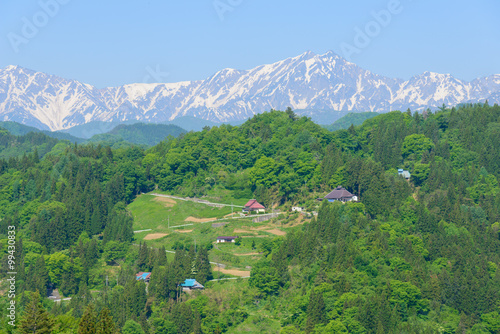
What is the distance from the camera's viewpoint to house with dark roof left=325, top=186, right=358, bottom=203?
115 meters

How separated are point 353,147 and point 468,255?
4387cm

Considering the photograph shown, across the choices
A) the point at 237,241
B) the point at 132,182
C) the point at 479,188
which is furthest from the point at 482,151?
the point at 132,182

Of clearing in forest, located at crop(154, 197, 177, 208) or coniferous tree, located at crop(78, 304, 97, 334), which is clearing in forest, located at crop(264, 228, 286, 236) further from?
coniferous tree, located at crop(78, 304, 97, 334)

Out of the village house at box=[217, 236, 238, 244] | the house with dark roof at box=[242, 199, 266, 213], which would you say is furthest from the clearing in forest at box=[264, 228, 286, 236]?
the house with dark roof at box=[242, 199, 266, 213]

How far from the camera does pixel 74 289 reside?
10231 cm

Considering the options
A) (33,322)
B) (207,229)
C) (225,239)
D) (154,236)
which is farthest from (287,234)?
(33,322)

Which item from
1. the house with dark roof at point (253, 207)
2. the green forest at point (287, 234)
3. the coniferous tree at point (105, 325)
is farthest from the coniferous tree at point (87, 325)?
the house with dark roof at point (253, 207)

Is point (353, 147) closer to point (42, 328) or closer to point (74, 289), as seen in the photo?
point (74, 289)

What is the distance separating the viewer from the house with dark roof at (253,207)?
121m

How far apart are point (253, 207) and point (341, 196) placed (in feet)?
50.3

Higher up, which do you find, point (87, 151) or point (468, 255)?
point (87, 151)

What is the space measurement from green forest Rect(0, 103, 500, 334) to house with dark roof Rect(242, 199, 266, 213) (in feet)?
8.32

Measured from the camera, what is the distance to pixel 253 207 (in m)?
121

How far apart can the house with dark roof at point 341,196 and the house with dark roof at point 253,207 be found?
11.4 meters
